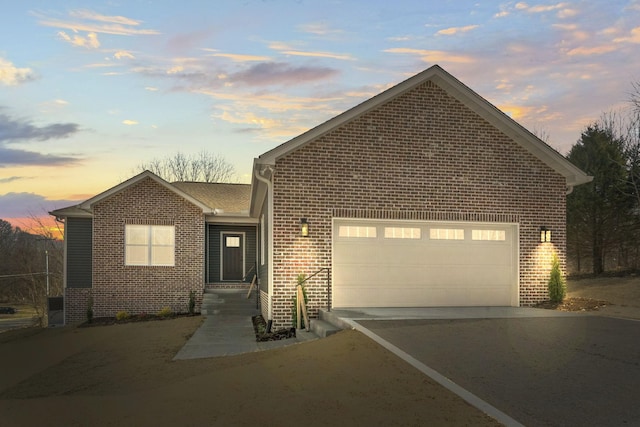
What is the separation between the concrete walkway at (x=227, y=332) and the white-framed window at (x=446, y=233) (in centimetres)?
416

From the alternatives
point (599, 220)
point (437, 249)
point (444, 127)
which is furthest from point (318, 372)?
point (599, 220)

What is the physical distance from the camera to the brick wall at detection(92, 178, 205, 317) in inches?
705

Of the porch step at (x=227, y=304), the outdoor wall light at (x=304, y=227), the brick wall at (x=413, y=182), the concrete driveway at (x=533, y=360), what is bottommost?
the porch step at (x=227, y=304)

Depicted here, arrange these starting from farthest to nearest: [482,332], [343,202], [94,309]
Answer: [94,309], [343,202], [482,332]

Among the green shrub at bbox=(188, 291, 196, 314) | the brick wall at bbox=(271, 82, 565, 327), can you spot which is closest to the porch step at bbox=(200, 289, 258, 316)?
the green shrub at bbox=(188, 291, 196, 314)

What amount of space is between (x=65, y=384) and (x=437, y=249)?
8.63 metres

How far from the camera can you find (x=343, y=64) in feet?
47.8

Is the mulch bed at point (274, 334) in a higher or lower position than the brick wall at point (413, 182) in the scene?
lower

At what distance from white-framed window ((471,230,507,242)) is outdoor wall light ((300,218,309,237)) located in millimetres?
4316

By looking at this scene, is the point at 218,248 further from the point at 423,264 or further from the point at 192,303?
the point at 423,264

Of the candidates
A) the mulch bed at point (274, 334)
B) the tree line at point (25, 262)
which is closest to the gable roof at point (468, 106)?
the mulch bed at point (274, 334)

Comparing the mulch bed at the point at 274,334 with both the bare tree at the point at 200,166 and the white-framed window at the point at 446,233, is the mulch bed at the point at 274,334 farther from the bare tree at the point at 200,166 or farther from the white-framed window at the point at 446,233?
the bare tree at the point at 200,166

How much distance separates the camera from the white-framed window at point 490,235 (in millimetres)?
13156

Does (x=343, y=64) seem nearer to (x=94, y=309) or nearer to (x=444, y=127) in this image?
(x=444, y=127)
